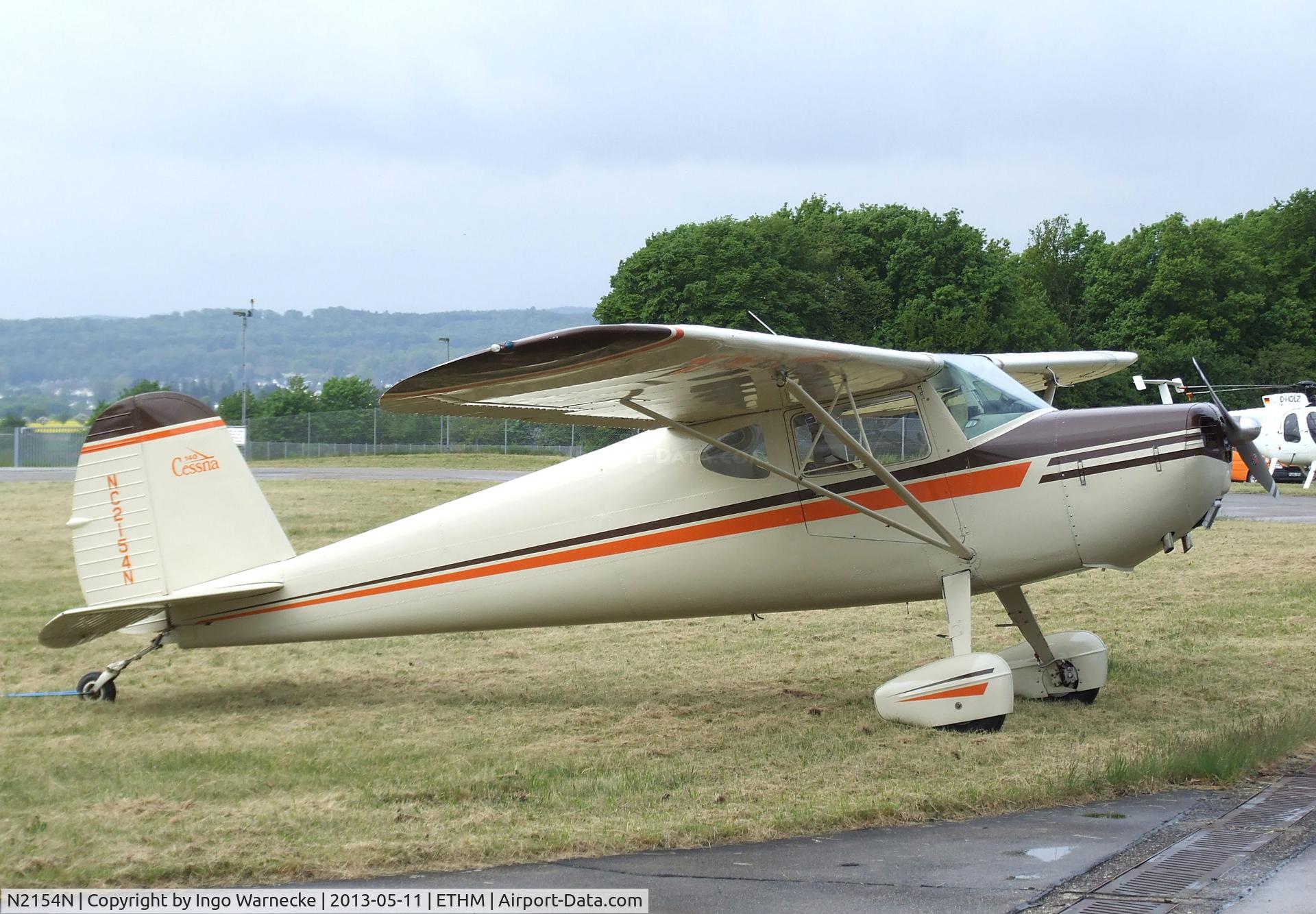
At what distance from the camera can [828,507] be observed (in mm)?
8156

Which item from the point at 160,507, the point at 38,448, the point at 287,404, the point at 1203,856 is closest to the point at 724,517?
the point at 1203,856

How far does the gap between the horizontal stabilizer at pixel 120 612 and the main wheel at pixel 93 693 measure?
0.34m

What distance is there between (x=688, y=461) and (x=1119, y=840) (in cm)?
404

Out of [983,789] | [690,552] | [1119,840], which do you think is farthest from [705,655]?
[1119,840]

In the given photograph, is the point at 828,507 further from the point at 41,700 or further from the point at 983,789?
the point at 41,700

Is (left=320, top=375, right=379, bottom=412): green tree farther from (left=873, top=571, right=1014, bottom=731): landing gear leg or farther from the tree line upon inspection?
(left=873, top=571, right=1014, bottom=731): landing gear leg

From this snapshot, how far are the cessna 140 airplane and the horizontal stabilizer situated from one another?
2 centimetres

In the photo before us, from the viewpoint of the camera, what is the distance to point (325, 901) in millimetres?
4715

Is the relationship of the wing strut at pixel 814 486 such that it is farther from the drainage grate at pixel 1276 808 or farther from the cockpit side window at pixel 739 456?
the drainage grate at pixel 1276 808

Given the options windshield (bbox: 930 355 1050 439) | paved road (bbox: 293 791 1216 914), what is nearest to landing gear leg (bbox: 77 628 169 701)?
paved road (bbox: 293 791 1216 914)

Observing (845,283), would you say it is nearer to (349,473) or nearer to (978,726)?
(349,473)

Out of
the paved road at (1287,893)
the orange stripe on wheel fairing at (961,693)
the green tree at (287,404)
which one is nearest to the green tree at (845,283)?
the orange stripe on wheel fairing at (961,693)

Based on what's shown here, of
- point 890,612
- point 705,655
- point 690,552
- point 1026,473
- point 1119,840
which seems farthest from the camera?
point 890,612

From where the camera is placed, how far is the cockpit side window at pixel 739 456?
8.27 meters
